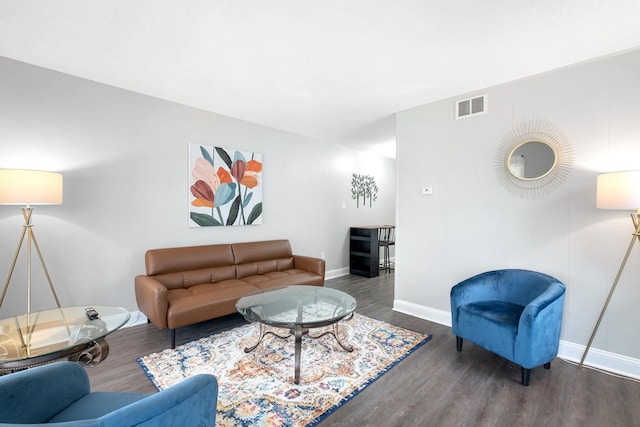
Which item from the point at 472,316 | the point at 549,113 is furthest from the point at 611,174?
the point at 472,316

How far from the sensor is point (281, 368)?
87.2 inches

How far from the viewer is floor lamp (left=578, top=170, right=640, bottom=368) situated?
6.32 ft

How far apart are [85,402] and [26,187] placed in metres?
1.80

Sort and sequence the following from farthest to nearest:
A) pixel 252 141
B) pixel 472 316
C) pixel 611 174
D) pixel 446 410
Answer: pixel 252 141 → pixel 472 316 → pixel 611 174 → pixel 446 410

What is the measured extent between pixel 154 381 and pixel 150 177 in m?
2.13

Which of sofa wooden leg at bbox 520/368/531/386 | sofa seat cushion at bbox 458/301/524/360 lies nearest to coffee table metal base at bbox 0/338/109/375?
sofa seat cushion at bbox 458/301/524/360

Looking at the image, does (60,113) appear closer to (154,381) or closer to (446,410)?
(154,381)

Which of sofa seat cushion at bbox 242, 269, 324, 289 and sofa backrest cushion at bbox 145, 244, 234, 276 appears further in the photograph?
sofa seat cushion at bbox 242, 269, 324, 289

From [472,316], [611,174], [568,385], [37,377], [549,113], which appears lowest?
[568,385]

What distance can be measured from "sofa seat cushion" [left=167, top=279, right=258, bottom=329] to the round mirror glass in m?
2.91

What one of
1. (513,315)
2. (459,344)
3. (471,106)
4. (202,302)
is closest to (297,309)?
(202,302)

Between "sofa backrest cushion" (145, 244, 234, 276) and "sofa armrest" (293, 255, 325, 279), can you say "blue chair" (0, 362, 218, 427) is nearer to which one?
"sofa backrest cushion" (145, 244, 234, 276)

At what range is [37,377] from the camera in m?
1.08

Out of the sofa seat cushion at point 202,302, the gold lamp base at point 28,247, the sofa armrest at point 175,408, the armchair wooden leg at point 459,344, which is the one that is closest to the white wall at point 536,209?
the armchair wooden leg at point 459,344
